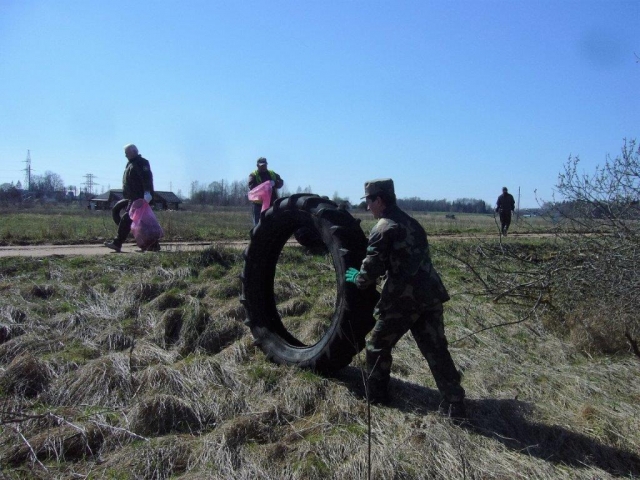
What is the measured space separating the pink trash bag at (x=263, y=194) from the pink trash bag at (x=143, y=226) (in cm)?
177

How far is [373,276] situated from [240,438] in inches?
65.2

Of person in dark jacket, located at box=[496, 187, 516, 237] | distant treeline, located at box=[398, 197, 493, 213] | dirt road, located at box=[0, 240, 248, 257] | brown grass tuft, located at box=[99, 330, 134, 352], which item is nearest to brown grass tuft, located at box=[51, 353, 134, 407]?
brown grass tuft, located at box=[99, 330, 134, 352]

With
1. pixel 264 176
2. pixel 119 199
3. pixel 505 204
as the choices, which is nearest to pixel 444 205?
pixel 119 199

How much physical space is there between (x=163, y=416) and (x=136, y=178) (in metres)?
6.36

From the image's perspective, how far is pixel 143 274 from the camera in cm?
873

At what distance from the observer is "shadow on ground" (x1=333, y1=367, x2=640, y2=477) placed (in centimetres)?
457

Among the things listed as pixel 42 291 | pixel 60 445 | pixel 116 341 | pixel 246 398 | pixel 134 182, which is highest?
pixel 134 182

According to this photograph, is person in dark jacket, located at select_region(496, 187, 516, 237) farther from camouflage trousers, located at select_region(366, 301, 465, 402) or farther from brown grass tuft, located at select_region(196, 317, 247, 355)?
camouflage trousers, located at select_region(366, 301, 465, 402)

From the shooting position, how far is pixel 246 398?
5551mm

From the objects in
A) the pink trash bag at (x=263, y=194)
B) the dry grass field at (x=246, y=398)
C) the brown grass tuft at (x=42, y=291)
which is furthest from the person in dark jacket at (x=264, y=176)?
the brown grass tuft at (x=42, y=291)

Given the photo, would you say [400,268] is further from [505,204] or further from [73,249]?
[505,204]

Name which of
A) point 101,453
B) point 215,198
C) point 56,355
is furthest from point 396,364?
point 215,198

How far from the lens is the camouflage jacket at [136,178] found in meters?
10.7

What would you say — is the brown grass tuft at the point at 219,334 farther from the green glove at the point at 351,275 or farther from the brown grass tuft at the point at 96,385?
the green glove at the point at 351,275
